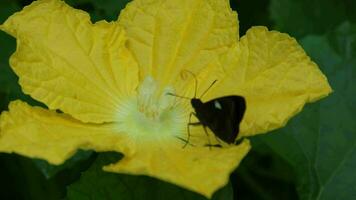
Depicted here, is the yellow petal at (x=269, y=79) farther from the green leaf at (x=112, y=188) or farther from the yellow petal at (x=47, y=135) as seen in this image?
the yellow petal at (x=47, y=135)

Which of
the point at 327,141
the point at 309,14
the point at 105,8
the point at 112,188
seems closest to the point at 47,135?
the point at 112,188

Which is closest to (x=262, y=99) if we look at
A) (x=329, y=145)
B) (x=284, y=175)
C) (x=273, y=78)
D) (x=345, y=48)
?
A: (x=273, y=78)

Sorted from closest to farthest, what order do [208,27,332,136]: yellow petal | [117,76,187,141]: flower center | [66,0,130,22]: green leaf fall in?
[208,27,332,136]: yellow petal
[117,76,187,141]: flower center
[66,0,130,22]: green leaf

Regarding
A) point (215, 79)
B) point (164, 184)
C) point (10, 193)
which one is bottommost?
point (10, 193)

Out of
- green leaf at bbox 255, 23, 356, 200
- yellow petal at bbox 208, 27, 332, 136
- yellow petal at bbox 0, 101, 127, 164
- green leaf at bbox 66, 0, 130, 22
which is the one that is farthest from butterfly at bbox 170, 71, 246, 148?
green leaf at bbox 66, 0, 130, 22

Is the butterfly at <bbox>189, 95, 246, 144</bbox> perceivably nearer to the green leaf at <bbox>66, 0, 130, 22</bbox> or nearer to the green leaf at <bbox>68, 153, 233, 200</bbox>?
the green leaf at <bbox>68, 153, 233, 200</bbox>

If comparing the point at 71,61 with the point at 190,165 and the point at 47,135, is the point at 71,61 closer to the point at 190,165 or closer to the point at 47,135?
the point at 47,135

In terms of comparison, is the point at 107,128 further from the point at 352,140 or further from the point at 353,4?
the point at 353,4
